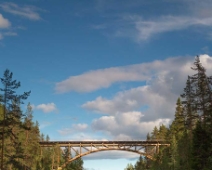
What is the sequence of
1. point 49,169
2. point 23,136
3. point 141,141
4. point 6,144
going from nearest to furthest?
1. point 6,144
2. point 23,136
3. point 141,141
4. point 49,169

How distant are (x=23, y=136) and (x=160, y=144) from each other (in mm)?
26970

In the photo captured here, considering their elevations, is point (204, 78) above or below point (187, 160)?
above

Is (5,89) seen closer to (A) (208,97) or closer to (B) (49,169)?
(A) (208,97)

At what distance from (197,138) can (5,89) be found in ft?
60.9

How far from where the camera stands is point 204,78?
37312mm

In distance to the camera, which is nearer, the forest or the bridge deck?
the forest

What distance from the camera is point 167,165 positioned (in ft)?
206

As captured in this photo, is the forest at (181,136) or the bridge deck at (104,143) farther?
the bridge deck at (104,143)

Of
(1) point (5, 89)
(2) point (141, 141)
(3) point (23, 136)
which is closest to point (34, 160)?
(3) point (23, 136)

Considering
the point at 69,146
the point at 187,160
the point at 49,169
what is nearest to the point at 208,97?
the point at 187,160

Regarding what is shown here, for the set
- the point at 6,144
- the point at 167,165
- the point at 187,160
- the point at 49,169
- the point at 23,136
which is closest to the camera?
the point at 187,160

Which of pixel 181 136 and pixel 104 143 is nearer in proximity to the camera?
pixel 181 136

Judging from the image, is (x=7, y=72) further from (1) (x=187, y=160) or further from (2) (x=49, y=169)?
(2) (x=49, y=169)

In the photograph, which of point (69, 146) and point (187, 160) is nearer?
point (187, 160)
